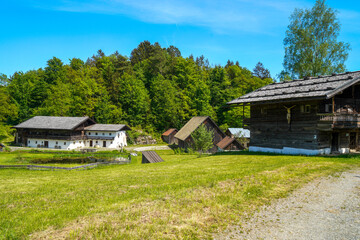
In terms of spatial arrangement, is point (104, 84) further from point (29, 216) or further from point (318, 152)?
point (29, 216)

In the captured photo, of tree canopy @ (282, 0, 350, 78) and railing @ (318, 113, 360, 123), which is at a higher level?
tree canopy @ (282, 0, 350, 78)

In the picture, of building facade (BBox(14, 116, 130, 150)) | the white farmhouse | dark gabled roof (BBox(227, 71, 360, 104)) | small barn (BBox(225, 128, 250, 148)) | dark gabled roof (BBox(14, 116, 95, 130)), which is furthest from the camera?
the white farmhouse

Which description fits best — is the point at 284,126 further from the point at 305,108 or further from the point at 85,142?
the point at 85,142

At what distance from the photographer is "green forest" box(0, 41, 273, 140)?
6919 cm

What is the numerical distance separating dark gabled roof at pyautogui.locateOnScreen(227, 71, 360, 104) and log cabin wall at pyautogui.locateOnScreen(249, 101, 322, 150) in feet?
4.48

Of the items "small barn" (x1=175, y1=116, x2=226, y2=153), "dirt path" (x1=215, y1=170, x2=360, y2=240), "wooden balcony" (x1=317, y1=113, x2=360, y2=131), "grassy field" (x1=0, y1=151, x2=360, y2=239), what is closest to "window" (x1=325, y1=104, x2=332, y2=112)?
"wooden balcony" (x1=317, y1=113, x2=360, y2=131)

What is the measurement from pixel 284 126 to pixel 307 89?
15.7 feet

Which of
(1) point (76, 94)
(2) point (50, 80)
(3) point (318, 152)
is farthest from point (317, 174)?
(2) point (50, 80)

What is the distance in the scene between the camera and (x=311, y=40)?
37281mm

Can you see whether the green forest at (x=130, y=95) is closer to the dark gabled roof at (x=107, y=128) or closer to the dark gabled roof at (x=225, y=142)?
the dark gabled roof at (x=107, y=128)

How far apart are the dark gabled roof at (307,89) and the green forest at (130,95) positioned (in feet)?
123

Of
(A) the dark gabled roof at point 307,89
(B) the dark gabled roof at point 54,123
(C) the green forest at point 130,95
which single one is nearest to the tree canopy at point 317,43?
(A) the dark gabled roof at point 307,89

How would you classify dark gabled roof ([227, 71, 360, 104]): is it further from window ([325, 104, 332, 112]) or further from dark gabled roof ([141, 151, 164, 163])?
dark gabled roof ([141, 151, 164, 163])

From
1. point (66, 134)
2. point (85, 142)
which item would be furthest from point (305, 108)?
point (85, 142)
